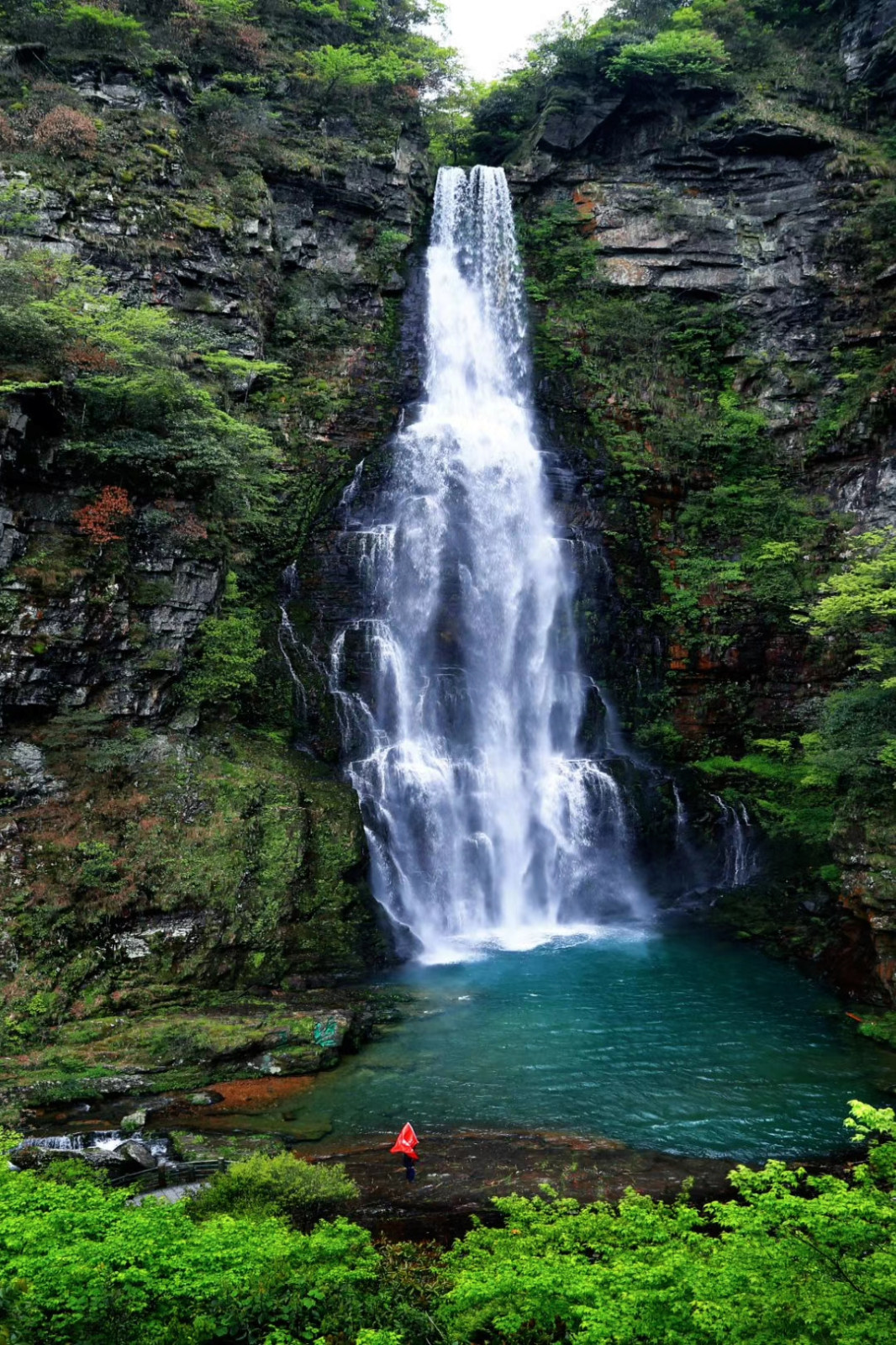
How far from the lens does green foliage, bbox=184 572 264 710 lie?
51.2 ft

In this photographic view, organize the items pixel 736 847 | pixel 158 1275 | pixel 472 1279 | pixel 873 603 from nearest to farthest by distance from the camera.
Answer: pixel 158 1275, pixel 472 1279, pixel 873 603, pixel 736 847

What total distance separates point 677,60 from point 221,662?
26.1 m

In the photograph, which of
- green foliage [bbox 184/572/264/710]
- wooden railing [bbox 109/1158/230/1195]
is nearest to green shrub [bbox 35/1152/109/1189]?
wooden railing [bbox 109/1158/230/1195]

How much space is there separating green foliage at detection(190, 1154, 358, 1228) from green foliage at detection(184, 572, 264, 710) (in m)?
9.63

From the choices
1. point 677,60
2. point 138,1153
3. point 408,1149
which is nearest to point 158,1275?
point 408,1149

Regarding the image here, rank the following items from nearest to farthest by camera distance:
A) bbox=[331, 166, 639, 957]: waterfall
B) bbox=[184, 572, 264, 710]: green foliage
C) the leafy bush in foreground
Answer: the leafy bush in foreground
bbox=[184, 572, 264, 710]: green foliage
bbox=[331, 166, 639, 957]: waterfall

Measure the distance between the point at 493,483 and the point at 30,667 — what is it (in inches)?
520

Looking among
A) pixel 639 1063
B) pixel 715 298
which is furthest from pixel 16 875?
pixel 715 298

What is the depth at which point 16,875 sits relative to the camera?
38.9 feet

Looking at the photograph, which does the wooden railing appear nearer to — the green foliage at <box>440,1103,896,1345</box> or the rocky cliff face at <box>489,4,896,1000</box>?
the green foliage at <box>440,1103,896,1345</box>

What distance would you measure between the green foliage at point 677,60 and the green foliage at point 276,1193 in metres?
32.6

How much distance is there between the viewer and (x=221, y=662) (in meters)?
16.0

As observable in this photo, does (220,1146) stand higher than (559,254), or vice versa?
(559,254)

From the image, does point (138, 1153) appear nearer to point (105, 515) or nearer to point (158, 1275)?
point (158, 1275)
